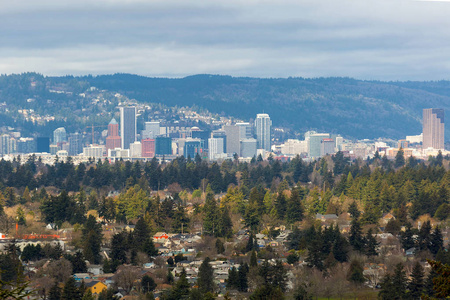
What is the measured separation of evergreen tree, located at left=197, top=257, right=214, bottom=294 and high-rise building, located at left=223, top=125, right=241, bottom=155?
14069cm

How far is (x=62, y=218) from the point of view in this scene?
136 feet

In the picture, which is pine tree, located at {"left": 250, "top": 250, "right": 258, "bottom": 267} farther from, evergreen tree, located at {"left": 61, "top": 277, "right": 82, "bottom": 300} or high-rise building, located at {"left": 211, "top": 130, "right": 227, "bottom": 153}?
high-rise building, located at {"left": 211, "top": 130, "right": 227, "bottom": 153}

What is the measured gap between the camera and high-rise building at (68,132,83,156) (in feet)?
586

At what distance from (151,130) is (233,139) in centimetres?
2463

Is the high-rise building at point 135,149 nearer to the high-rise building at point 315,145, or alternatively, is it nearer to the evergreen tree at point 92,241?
the high-rise building at point 315,145

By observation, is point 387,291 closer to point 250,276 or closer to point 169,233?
point 250,276

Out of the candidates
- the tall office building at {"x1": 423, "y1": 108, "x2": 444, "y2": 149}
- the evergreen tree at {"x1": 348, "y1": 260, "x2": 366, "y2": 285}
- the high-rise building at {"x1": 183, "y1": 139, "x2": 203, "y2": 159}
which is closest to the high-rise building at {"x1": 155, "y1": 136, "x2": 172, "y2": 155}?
the high-rise building at {"x1": 183, "y1": 139, "x2": 203, "y2": 159}

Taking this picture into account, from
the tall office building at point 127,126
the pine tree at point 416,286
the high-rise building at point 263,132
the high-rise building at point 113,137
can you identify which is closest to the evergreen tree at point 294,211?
the pine tree at point 416,286

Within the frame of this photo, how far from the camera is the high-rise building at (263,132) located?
7348 inches

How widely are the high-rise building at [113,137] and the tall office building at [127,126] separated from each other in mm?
1359

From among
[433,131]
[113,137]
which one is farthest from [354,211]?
[113,137]

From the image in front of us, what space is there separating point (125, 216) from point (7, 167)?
2003 cm

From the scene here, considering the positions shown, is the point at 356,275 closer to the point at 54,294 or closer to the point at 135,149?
the point at 54,294

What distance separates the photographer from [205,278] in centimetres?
2923
